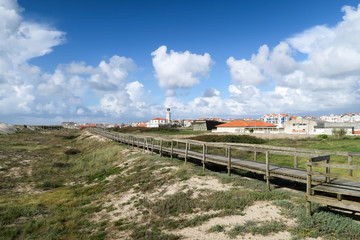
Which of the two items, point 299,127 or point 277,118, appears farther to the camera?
point 277,118

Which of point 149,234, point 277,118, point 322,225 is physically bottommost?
point 149,234

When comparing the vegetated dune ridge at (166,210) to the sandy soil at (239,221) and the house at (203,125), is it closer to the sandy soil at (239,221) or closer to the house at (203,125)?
the sandy soil at (239,221)

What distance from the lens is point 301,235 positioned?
5828 millimetres

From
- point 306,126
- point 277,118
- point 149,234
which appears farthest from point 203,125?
point 149,234

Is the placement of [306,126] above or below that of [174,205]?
above

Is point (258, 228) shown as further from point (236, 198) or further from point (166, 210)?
point (166, 210)

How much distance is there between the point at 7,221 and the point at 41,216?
1391 mm

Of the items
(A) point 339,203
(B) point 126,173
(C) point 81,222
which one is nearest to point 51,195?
(B) point 126,173

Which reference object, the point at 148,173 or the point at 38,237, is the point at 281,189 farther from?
the point at 38,237

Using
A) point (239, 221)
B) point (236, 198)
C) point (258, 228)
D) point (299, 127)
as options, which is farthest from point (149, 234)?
point (299, 127)

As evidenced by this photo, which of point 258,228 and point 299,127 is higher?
point 299,127

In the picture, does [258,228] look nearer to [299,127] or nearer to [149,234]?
[149,234]

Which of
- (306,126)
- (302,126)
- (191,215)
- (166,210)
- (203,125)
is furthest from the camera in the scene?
(203,125)

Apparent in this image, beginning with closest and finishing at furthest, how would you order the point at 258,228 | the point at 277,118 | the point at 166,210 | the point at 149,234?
1. the point at 258,228
2. the point at 149,234
3. the point at 166,210
4. the point at 277,118
